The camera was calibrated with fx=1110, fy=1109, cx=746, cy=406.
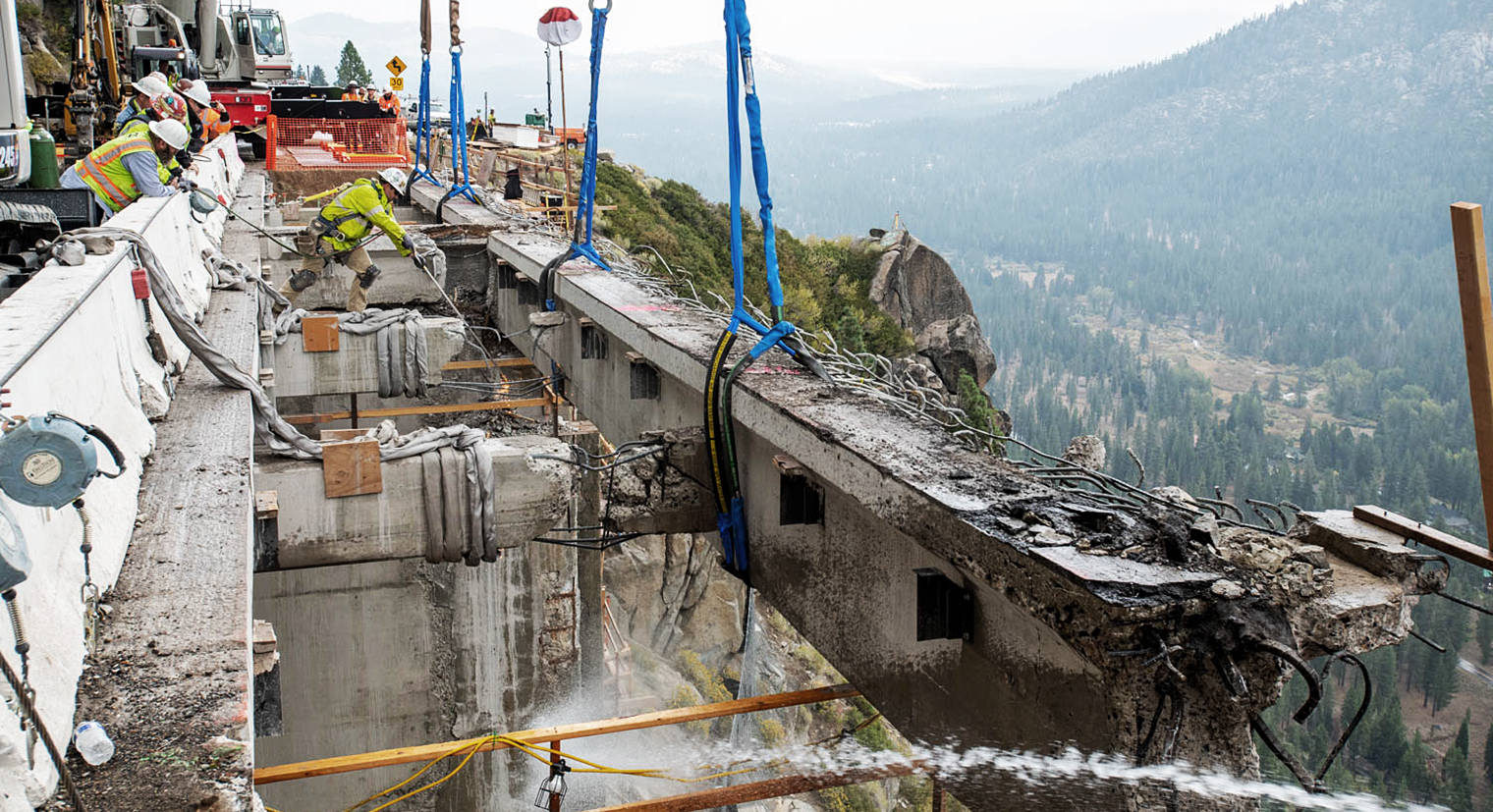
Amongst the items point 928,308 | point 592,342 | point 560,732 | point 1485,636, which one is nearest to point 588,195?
point 592,342

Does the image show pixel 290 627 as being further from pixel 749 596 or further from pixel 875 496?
pixel 875 496

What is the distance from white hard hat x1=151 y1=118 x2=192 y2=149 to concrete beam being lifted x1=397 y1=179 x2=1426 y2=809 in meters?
7.02

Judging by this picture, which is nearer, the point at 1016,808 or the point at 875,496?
the point at 1016,808

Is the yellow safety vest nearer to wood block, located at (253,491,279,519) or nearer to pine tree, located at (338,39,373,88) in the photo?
wood block, located at (253,491,279,519)

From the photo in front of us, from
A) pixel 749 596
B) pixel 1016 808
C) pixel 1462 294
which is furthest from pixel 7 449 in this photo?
pixel 749 596

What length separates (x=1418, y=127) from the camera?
14250 centimetres

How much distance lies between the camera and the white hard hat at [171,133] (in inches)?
397

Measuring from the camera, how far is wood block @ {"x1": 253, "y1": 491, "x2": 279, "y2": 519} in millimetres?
4684

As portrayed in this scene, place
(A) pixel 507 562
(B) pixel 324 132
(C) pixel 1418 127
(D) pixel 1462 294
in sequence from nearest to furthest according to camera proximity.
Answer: (D) pixel 1462 294
(A) pixel 507 562
(B) pixel 324 132
(C) pixel 1418 127

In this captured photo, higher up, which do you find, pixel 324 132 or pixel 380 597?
pixel 324 132

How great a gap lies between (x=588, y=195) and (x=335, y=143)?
59.8 ft

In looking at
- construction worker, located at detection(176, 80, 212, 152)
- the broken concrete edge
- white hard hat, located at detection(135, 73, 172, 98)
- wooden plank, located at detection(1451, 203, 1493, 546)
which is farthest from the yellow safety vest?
wooden plank, located at detection(1451, 203, 1493, 546)

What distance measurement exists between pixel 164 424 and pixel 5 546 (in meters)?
3.02

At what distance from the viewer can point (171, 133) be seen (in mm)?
10227
